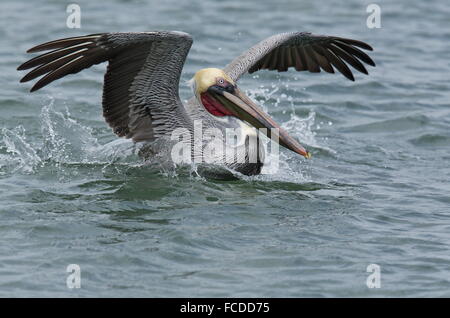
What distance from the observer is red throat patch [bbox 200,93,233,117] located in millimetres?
8094

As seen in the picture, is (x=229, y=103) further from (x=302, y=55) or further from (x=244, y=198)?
(x=302, y=55)

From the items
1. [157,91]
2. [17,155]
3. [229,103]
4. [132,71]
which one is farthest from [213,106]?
[17,155]

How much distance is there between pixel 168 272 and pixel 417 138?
16.7 ft

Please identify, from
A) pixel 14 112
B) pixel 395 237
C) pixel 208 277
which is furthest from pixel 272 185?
pixel 14 112

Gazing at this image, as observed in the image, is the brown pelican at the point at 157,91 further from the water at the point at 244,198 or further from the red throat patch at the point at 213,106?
the water at the point at 244,198

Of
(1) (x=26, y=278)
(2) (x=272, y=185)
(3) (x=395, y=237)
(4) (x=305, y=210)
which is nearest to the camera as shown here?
(1) (x=26, y=278)

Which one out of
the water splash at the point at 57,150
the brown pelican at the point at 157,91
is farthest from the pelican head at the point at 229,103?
the water splash at the point at 57,150

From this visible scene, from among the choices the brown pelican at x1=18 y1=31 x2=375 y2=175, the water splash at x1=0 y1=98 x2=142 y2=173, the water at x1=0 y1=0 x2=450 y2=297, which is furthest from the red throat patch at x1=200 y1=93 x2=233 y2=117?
the water splash at x1=0 y1=98 x2=142 y2=173

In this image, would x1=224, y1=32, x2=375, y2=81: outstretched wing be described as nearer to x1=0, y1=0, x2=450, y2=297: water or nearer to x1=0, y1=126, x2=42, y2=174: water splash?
x1=0, y1=0, x2=450, y2=297: water

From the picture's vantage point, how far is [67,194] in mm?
7781

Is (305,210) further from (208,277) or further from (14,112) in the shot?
(14,112)

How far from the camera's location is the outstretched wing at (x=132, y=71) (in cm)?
753

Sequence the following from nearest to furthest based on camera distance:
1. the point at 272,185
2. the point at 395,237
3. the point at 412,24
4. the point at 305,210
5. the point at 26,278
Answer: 1. the point at 26,278
2. the point at 395,237
3. the point at 305,210
4. the point at 272,185
5. the point at 412,24

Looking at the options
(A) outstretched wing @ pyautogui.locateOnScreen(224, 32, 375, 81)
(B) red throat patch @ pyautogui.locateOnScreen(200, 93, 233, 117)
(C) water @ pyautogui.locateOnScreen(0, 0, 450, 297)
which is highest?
(A) outstretched wing @ pyautogui.locateOnScreen(224, 32, 375, 81)
